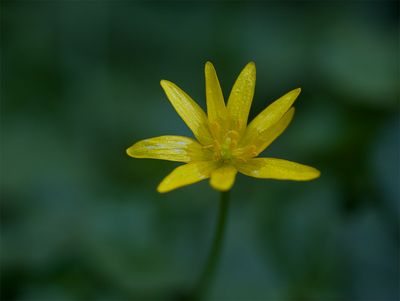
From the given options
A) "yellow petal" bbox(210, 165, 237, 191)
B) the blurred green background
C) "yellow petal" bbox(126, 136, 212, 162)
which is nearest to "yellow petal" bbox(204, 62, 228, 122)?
"yellow petal" bbox(126, 136, 212, 162)

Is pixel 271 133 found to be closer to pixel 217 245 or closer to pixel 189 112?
pixel 189 112

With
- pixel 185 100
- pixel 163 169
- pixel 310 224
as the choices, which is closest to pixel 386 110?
pixel 310 224

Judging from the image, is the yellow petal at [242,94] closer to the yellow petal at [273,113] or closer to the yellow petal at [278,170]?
the yellow petal at [273,113]

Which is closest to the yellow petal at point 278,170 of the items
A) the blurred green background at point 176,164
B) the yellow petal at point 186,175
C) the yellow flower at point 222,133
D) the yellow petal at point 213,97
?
the yellow flower at point 222,133

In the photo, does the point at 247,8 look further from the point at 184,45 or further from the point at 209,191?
the point at 209,191

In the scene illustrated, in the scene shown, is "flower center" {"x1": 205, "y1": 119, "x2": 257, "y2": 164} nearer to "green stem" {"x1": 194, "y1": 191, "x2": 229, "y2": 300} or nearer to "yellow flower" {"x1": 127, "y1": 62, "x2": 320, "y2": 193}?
"yellow flower" {"x1": 127, "y1": 62, "x2": 320, "y2": 193}

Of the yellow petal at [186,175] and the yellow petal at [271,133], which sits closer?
the yellow petal at [186,175]
